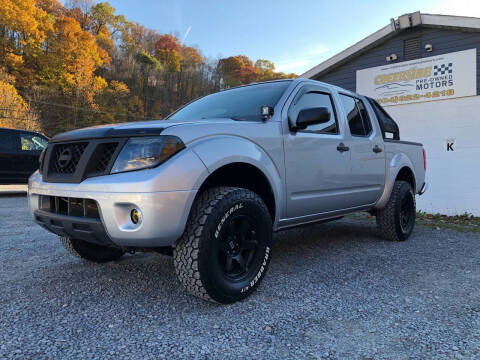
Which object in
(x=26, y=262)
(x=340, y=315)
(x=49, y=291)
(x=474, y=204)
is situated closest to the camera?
(x=340, y=315)

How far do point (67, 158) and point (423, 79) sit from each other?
10131mm

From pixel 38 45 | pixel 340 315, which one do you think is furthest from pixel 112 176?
pixel 38 45

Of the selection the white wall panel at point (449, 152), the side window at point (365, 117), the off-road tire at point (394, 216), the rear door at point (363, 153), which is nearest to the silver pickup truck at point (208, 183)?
the rear door at point (363, 153)

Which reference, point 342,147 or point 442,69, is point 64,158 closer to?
point 342,147

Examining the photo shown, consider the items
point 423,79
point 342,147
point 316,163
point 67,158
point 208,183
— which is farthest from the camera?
point 423,79

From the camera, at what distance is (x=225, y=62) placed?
5184 centimetres

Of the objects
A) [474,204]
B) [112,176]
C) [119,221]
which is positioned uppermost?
[112,176]

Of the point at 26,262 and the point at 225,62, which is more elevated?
the point at 225,62

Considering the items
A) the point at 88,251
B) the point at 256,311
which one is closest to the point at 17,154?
the point at 88,251

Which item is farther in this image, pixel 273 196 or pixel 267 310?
pixel 273 196

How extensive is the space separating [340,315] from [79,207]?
5.99 feet

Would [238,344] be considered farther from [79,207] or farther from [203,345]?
[79,207]

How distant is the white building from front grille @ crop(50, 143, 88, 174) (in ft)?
31.6

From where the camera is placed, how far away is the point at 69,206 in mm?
2355
